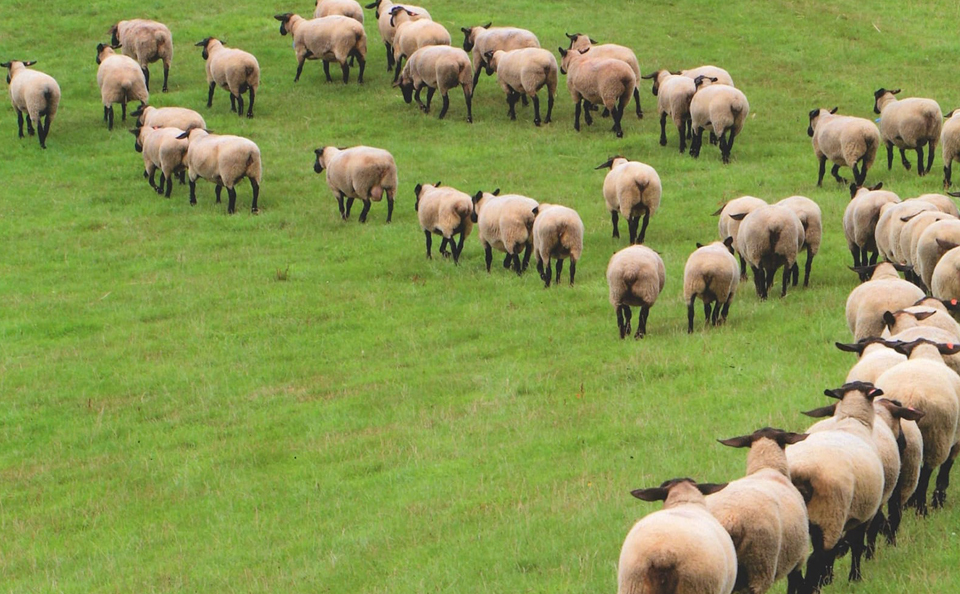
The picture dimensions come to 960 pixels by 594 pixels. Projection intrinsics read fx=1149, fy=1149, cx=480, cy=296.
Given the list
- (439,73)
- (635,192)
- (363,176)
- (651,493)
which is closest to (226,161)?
(363,176)

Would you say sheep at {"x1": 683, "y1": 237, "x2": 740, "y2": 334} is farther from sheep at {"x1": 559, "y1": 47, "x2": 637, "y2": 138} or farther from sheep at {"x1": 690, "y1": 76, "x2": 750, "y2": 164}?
sheep at {"x1": 559, "y1": 47, "x2": 637, "y2": 138}

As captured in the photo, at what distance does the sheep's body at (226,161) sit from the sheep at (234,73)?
5082mm

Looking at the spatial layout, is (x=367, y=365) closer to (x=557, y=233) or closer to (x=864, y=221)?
(x=557, y=233)

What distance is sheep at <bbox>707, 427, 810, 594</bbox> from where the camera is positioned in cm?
705

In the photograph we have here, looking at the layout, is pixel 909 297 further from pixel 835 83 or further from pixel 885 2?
pixel 885 2

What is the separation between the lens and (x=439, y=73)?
26891 mm

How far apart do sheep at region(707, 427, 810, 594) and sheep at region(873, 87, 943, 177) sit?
15784mm

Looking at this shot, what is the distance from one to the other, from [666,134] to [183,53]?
14597 millimetres

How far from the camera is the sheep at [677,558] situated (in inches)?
249

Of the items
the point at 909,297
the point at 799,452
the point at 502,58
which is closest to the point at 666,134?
the point at 502,58

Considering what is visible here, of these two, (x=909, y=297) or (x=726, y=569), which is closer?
(x=726, y=569)

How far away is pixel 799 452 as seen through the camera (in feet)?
25.9

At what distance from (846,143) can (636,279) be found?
841 cm

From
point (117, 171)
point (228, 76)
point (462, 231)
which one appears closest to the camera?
point (462, 231)
